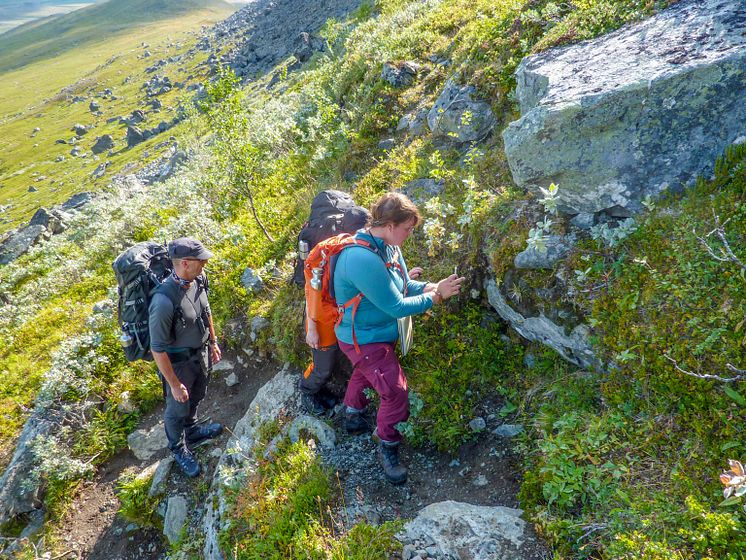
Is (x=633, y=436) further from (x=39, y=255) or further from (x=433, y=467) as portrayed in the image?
(x=39, y=255)

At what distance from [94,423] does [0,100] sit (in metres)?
166

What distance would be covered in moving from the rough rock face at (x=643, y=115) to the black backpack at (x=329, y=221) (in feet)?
7.30

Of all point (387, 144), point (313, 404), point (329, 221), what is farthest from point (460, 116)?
point (313, 404)

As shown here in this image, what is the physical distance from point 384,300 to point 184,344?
3.43m

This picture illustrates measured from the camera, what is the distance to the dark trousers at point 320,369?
19.4 ft

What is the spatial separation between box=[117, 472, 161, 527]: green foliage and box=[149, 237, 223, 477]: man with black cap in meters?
0.62

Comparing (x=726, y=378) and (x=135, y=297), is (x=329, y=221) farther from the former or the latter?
(x=726, y=378)

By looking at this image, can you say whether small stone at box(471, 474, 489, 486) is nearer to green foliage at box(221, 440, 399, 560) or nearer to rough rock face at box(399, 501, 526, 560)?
rough rock face at box(399, 501, 526, 560)

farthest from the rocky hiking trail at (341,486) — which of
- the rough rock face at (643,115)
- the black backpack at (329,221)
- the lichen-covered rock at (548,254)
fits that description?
the rough rock face at (643,115)

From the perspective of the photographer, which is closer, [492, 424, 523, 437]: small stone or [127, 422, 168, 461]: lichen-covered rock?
[492, 424, 523, 437]: small stone

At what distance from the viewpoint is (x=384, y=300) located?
444 centimetres

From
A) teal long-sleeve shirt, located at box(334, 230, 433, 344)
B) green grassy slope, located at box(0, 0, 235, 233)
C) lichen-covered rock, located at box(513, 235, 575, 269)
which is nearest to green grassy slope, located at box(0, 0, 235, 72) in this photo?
green grassy slope, located at box(0, 0, 235, 233)

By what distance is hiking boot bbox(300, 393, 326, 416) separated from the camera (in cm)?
621

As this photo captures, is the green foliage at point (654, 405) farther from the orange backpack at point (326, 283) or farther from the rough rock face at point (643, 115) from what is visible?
the orange backpack at point (326, 283)
